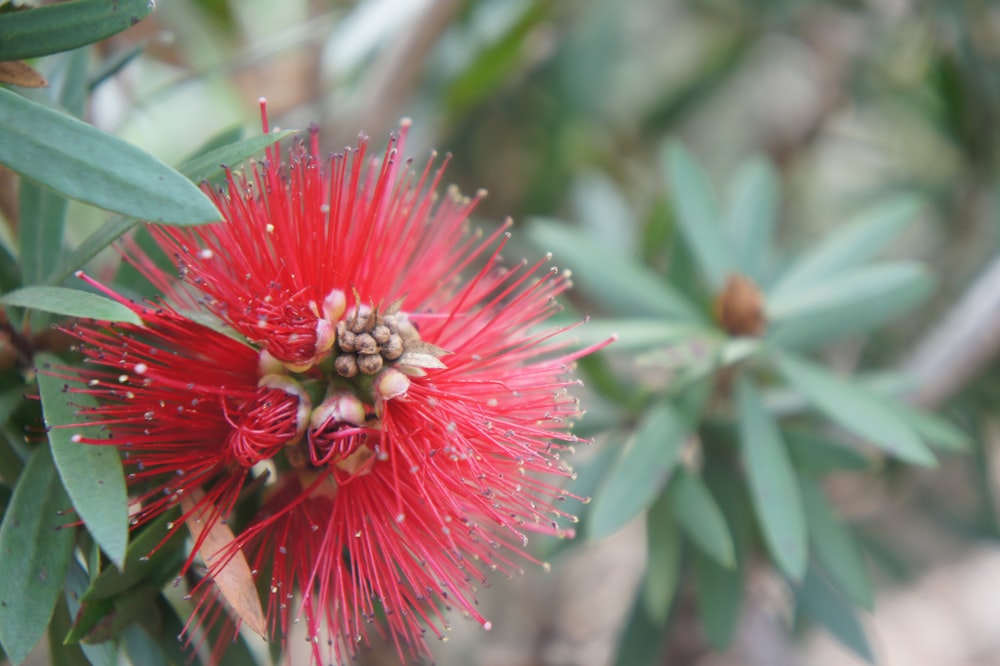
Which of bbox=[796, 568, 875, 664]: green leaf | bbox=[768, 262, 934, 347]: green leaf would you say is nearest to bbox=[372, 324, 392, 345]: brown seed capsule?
bbox=[768, 262, 934, 347]: green leaf

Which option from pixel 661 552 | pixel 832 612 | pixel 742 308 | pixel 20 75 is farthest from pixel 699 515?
pixel 20 75

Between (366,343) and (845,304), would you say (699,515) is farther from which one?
(366,343)

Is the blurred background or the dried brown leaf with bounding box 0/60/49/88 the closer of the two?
the dried brown leaf with bounding box 0/60/49/88

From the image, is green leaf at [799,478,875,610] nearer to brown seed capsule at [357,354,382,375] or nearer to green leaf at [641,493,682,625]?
green leaf at [641,493,682,625]

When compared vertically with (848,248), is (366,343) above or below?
above

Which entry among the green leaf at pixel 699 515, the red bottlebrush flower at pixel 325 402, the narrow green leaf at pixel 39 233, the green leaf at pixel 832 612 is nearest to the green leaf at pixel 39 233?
the narrow green leaf at pixel 39 233

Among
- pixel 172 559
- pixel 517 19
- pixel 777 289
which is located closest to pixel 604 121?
pixel 517 19
